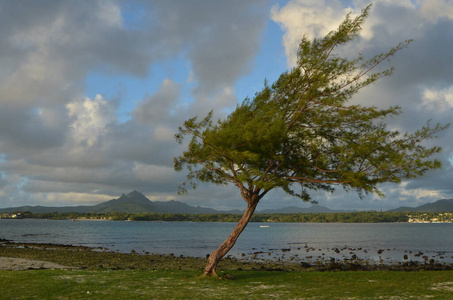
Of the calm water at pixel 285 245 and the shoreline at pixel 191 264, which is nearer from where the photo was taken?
the shoreline at pixel 191 264

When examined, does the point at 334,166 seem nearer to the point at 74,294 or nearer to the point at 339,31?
the point at 339,31

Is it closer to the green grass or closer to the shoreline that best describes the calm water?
the shoreline

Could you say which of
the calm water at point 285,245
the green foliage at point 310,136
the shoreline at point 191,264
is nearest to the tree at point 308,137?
the green foliage at point 310,136

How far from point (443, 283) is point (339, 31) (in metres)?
14.2

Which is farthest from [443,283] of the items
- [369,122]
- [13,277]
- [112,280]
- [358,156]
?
[13,277]

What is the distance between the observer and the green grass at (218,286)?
1512 centimetres

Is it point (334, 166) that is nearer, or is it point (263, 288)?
point (263, 288)

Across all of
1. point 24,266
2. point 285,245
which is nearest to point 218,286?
point 24,266

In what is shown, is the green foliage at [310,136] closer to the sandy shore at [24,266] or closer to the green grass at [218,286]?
the green grass at [218,286]

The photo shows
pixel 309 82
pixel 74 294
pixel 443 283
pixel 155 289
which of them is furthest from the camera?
pixel 309 82

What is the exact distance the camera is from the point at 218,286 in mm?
17703

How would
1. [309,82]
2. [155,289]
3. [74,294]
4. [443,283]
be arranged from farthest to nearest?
[309,82], [443,283], [155,289], [74,294]

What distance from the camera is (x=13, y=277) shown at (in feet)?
64.1

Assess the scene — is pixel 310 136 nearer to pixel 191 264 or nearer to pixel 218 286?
pixel 218 286
